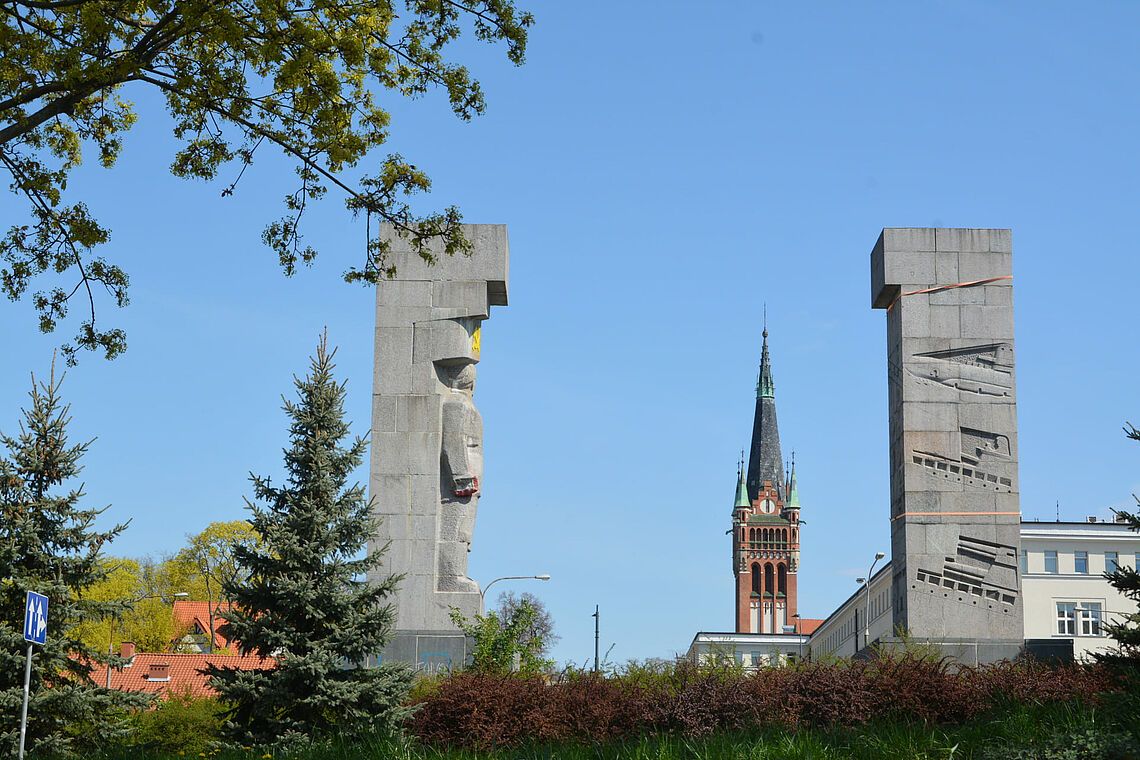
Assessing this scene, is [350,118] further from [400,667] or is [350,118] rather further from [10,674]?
[10,674]

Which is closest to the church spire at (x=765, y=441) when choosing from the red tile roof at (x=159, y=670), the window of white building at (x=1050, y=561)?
the window of white building at (x=1050, y=561)

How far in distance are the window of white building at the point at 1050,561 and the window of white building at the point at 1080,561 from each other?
0.93 metres

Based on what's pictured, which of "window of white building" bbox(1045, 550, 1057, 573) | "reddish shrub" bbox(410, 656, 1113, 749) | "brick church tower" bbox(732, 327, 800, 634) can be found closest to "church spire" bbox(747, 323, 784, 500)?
"brick church tower" bbox(732, 327, 800, 634)

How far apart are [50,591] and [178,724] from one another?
301cm

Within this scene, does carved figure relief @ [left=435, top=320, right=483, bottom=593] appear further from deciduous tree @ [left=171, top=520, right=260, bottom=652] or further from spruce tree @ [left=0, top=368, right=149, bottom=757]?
deciduous tree @ [left=171, top=520, right=260, bottom=652]

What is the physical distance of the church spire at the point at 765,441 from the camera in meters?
174

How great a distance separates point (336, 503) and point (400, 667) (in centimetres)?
206

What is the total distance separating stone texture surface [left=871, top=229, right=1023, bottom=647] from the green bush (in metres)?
10.5

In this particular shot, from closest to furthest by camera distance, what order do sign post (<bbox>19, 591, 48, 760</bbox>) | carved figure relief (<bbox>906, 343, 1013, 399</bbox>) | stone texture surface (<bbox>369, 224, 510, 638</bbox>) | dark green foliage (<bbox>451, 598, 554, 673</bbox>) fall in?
sign post (<bbox>19, 591, 48, 760</bbox>), dark green foliage (<bbox>451, 598, 554, 673</bbox>), stone texture surface (<bbox>369, 224, 510, 638</bbox>), carved figure relief (<bbox>906, 343, 1013, 399</bbox>)

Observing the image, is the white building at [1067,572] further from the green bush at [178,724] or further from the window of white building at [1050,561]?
the green bush at [178,724]

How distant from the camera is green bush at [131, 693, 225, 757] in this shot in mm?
18078

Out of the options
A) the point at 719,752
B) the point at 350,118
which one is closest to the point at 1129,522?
the point at 719,752

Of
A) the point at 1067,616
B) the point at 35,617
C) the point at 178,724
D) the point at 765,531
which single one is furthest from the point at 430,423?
the point at 765,531

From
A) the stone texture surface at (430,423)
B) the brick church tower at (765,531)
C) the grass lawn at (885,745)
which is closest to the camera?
the grass lawn at (885,745)
